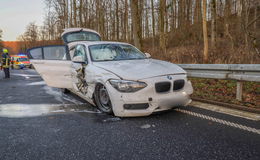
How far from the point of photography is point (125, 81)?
127 inches

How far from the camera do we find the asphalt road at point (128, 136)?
7.21 feet

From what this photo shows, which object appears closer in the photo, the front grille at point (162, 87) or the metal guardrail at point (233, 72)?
the front grille at point (162, 87)

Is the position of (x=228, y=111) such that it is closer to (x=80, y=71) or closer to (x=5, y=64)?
(x=80, y=71)

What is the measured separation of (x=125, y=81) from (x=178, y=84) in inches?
38.6

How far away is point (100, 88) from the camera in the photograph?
382 centimetres

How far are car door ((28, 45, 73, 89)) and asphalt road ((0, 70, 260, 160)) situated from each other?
1690 mm

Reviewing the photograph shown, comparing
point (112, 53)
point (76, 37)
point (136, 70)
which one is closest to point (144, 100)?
point (136, 70)

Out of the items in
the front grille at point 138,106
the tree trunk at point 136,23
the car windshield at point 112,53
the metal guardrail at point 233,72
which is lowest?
the front grille at point 138,106

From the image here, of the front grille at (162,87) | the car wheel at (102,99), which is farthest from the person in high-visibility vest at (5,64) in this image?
the front grille at (162,87)

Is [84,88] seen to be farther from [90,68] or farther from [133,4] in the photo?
[133,4]

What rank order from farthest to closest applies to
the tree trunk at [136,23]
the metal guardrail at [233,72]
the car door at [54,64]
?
the tree trunk at [136,23] → the car door at [54,64] → the metal guardrail at [233,72]

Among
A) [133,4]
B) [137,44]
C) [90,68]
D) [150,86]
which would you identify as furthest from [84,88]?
[133,4]

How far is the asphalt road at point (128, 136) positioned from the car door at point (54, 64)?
169cm

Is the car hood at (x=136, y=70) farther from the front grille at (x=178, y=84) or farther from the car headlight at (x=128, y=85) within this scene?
the front grille at (x=178, y=84)
